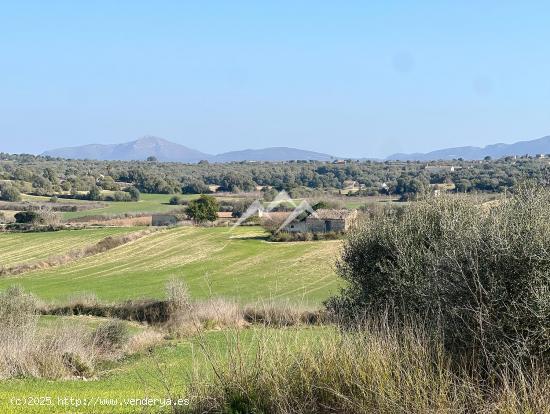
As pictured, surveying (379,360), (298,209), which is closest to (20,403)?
(379,360)

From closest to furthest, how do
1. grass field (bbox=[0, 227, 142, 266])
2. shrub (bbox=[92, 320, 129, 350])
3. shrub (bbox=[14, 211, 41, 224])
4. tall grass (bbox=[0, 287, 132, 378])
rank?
tall grass (bbox=[0, 287, 132, 378])
shrub (bbox=[92, 320, 129, 350])
grass field (bbox=[0, 227, 142, 266])
shrub (bbox=[14, 211, 41, 224])

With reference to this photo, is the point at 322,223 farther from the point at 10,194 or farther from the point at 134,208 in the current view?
the point at 10,194

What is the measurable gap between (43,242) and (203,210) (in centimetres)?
1917

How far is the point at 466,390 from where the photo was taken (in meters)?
5.61

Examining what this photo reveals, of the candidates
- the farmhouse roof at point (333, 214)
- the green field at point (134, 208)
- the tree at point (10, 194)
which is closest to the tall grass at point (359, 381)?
the farmhouse roof at point (333, 214)

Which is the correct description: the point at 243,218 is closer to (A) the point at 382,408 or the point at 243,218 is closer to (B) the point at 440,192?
(B) the point at 440,192

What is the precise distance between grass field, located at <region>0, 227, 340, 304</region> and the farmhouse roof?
3.84m

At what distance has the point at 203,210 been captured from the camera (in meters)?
73.2

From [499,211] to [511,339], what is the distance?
3.48m

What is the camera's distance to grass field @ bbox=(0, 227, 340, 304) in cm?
4356

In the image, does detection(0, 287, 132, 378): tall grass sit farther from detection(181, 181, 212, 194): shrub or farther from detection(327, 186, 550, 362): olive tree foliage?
detection(181, 181, 212, 194): shrub

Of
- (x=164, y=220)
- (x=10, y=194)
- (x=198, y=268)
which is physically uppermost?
(x=10, y=194)

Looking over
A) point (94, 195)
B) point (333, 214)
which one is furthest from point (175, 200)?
point (333, 214)

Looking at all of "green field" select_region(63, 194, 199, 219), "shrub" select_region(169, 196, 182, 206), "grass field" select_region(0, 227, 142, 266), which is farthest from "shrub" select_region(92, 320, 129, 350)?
"shrub" select_region(169, 196, 182, 206)
